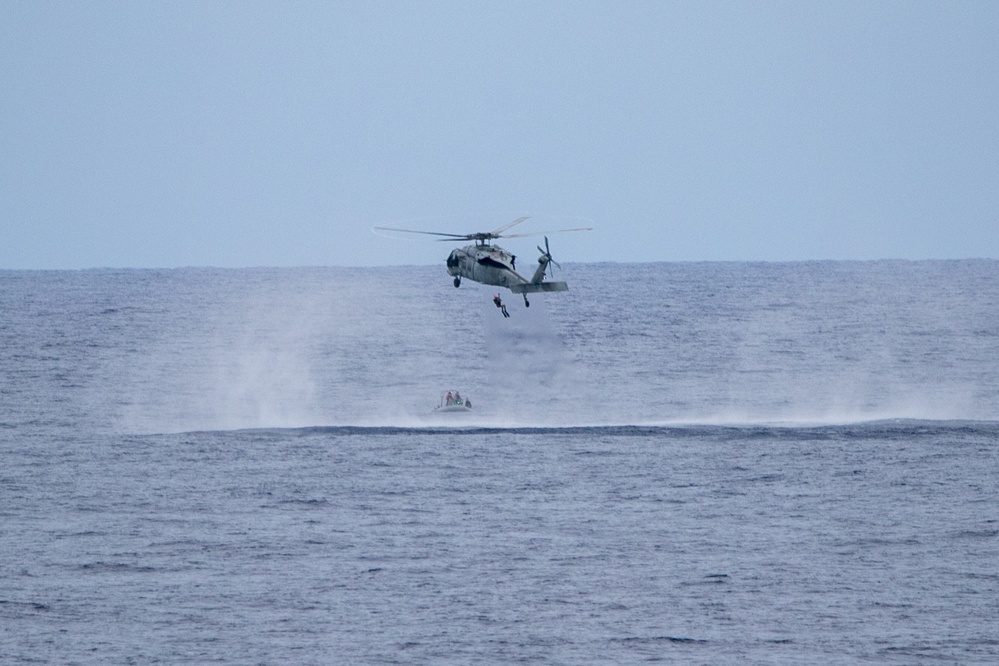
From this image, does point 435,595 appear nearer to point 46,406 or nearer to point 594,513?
point 594,513

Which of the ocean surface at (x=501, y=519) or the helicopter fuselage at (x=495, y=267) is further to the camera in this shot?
the helicopter fuselage at (x=495, y=267)

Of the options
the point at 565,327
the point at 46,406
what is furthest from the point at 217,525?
the point at 565,327

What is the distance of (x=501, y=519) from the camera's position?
7488 cm

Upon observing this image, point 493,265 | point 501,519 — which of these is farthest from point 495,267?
point 501,519

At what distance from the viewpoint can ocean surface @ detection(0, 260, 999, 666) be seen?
56.0 meters

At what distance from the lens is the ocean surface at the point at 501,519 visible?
56000 millimetres

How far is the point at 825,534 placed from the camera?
71.9m

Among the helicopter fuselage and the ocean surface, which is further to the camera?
the helicopter fuselage

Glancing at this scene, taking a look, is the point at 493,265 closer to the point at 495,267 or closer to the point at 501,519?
the point at 495,267

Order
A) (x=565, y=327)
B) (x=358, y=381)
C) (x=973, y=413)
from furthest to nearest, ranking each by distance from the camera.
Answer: (x=565, y=327) < (x=358, y=381) < (x=973, y=413)

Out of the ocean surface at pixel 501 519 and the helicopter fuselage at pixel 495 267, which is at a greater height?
the helicopter fuselage at pixel 495 267

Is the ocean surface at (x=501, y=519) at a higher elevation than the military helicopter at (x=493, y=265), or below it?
below

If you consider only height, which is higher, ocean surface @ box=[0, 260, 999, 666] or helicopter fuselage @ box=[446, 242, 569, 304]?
helicopter fuselage @ box=[446, 242, 569, 304]

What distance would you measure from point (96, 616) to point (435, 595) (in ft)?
45.9
